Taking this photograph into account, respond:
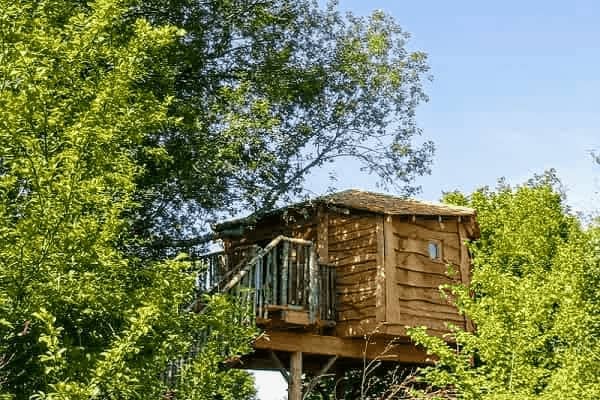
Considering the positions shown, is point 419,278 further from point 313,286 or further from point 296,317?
point 296,317

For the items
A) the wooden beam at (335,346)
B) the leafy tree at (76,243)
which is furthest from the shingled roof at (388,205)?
the leafy tree at (76,243)

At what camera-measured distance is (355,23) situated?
18.5 metres

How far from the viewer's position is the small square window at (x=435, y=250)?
58.7ft

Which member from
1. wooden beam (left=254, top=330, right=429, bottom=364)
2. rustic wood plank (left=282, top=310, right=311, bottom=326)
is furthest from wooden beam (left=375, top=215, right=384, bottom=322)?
rustic wood plank (left=282, top=310, right=311, bottom=326)

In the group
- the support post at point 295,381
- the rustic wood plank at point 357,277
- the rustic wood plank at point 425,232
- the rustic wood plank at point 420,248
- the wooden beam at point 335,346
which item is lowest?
the support post at point 295,381

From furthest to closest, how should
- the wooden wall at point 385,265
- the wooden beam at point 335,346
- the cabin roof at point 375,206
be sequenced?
the cabin roof at point 375,206 → the wooden wall at point 385,265 → the wooden beam at point 335,346

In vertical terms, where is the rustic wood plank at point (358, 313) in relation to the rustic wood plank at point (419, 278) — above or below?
below

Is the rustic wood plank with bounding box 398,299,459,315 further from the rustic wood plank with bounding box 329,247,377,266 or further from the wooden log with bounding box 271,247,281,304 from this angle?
the wooden log with bounding box 271,247,281,304

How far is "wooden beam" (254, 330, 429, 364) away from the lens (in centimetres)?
1569

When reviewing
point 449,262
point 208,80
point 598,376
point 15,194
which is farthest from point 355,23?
point 15,194

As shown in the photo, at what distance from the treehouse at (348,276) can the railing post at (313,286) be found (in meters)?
0.02

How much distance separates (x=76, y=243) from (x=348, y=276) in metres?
A: 10.6

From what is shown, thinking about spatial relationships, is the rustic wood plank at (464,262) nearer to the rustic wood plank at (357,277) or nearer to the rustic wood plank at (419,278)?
the rustic wood plank at (419,278)

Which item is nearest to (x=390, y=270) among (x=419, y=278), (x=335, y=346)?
(x=419, y=278)
